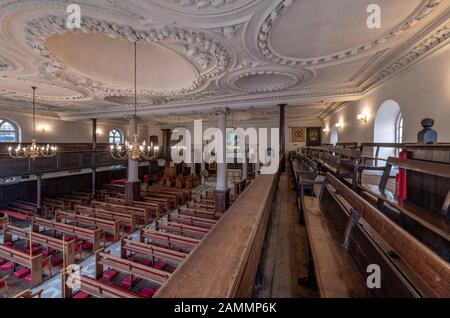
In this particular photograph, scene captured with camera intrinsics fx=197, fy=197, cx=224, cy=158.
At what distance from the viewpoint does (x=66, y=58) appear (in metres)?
4.95

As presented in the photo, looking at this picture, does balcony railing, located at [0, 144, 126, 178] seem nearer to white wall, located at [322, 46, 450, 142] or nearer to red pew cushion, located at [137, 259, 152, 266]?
red pew cushion, located at [137, 259, 152, 266]

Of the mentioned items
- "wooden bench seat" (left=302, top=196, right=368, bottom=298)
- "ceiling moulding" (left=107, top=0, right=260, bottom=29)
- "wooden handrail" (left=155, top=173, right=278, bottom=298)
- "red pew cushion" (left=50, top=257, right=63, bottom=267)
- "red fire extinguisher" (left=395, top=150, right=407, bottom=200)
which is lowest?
"red pew cushion" (left=50, top=257, right=63, bottom=267)

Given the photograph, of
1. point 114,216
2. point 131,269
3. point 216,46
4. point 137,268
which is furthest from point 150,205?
point 216,46

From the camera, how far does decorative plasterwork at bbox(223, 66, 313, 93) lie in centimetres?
516

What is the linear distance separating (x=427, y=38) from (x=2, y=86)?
11421 millimetres

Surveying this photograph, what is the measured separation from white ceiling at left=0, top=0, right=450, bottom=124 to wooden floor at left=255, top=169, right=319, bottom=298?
3201 millimetres

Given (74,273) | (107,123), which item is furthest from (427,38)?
(107,123)

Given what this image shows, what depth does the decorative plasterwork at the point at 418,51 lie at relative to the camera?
3344 millimetres

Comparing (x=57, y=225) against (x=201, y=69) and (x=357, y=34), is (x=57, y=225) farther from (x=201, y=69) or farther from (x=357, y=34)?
(x=357, y=34)

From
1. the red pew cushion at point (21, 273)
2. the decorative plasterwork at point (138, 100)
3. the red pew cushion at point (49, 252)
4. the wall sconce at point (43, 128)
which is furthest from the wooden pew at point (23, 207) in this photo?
the decorative plasterwork at point (138, 100)

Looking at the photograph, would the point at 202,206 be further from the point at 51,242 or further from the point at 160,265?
the point at 51,242

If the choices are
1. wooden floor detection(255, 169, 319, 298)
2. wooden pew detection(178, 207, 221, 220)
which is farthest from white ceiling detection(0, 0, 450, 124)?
wooden pew detection(178, 207, 221, 220)

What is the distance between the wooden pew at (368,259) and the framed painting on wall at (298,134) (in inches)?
535
